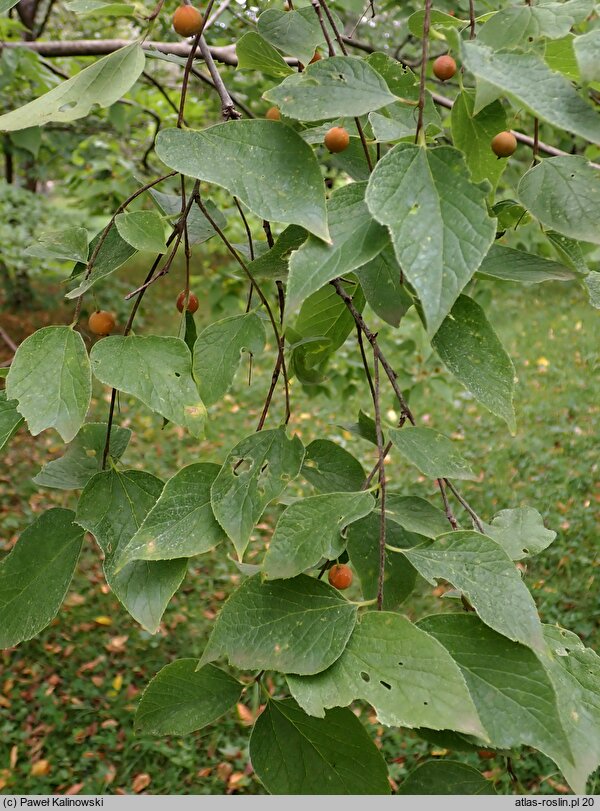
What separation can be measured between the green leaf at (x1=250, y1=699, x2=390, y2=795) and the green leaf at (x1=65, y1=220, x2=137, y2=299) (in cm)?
46

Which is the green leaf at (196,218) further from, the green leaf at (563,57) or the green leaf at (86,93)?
the green leaf at (563,57)

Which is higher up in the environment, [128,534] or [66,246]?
[66,246]

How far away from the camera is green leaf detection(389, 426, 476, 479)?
73 cm

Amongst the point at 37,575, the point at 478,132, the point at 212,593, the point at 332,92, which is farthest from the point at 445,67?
the point at 212,593

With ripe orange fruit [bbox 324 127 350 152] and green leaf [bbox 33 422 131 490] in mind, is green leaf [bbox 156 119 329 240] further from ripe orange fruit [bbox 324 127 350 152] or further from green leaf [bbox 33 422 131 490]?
green leaf [bbox 33 422 131 490]

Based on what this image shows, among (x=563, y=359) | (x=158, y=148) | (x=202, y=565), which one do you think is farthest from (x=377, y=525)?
(x=563, y=359)

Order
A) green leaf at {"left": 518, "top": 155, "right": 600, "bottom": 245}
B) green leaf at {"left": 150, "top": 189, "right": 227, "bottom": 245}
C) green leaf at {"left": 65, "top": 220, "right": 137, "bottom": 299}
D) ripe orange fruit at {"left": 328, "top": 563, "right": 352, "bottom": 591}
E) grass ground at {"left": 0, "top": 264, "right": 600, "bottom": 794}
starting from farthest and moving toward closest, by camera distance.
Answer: grass ground at {"left": 0, "top": 264, "right": 600, "bottom": 794} < green leaf at {"left": 150, "top": 189, "right": 227, "bottom": 245} < ripe orange fruit at {"left": 328, "top": 563, "right": 352, "bottom": 591} < green leaf at {"left": 65, "top": 220, "right": 137, "bottom": 299} < green leaf at {"left": 518, "top": 155, "right": 600, "bottom": 245}

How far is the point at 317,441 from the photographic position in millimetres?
867

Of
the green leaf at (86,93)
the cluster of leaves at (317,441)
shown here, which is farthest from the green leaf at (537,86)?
the green leaf at (86,93)

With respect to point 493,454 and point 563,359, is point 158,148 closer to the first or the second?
point 493,454

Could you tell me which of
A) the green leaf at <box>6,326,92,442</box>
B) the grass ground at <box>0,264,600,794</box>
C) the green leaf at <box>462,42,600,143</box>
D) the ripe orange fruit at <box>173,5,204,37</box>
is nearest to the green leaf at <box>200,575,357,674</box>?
the green leaf at <box>6,326,92,442</box>

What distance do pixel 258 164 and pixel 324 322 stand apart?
326 millimetres

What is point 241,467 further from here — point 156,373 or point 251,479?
point 156,373
